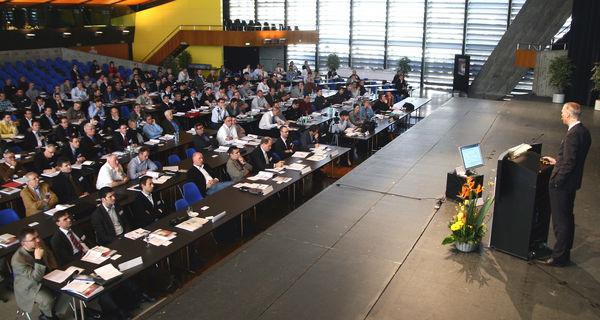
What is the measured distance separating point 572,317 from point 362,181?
4197 mm

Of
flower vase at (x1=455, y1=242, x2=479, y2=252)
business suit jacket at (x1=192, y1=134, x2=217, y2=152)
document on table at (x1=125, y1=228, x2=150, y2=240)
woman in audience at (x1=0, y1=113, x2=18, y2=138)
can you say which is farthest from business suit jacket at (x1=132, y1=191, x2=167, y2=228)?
woman in audience at (x1=0, y1=113, x2=18, y2=138)

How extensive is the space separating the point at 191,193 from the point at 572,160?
17.1 feet

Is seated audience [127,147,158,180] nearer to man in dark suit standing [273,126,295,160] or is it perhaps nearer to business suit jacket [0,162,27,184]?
business suit jacket [0,162,27,184]

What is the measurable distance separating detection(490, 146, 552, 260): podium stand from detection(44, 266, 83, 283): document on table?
4607mm

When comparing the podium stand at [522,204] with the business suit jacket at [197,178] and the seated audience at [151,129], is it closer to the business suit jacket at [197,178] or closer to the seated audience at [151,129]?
the business suit jacket at [197,178]

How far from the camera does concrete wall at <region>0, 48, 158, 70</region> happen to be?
20.3 m

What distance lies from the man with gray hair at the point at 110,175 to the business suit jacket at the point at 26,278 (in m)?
2.61

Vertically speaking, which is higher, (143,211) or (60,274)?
(143,211)

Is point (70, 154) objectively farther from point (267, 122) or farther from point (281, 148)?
point (267, 122)

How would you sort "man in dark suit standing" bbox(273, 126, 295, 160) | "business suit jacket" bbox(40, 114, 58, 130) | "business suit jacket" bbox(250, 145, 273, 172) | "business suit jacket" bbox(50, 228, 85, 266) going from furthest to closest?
"business suit jacket" bbox(40, 114, 58, 130), "man in dark suit standing" bbox(273, 126, 295, 160), "business suit jacket" bbox(250, 145, 273, 172), "business suit jacket" bbox(50, 228, 85, 266)

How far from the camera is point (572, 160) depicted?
4.58 metres

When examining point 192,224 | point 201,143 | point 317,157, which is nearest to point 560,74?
point 317,157

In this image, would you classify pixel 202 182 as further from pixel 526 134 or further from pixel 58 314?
pixel 526 134

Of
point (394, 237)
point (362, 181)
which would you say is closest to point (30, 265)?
point (394, 237)
